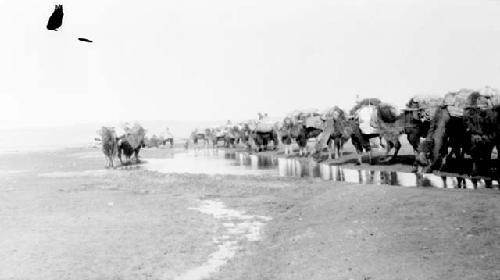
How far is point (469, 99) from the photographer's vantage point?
23250 mm

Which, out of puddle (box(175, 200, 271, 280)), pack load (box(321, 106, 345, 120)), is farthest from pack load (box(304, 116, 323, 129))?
puddle (box(175, 200, 271, 280))

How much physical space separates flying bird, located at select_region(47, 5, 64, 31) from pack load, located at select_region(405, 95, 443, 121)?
22.1 metres

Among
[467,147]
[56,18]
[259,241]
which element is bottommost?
[259,241]

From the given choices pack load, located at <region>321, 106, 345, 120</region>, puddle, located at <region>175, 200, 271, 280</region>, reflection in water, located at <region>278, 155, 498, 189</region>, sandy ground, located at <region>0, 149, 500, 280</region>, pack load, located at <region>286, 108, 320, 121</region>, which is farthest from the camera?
pack load, located at <region>286, 108, 320, 121</region>

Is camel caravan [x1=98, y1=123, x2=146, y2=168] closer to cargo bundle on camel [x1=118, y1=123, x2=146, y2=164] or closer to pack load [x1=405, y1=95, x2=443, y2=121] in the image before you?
cargo bundle on camel [x1=118, y1=123, x2=146, y2=164]

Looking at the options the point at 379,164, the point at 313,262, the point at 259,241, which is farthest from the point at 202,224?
the point at 379,164

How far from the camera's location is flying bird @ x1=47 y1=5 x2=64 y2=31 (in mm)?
6555

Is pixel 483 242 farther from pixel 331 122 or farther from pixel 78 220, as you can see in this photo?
pixel 331 122

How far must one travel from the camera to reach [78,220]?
1725cm

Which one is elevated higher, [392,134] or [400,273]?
[392,134]

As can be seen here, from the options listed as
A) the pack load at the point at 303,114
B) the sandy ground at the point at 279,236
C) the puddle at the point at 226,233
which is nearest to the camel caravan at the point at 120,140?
the pack load at the point at 303,114

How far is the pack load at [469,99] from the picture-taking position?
73.2 ft

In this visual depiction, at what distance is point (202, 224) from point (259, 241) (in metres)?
2.95

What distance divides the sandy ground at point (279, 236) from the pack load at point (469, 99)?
25.4 ft
